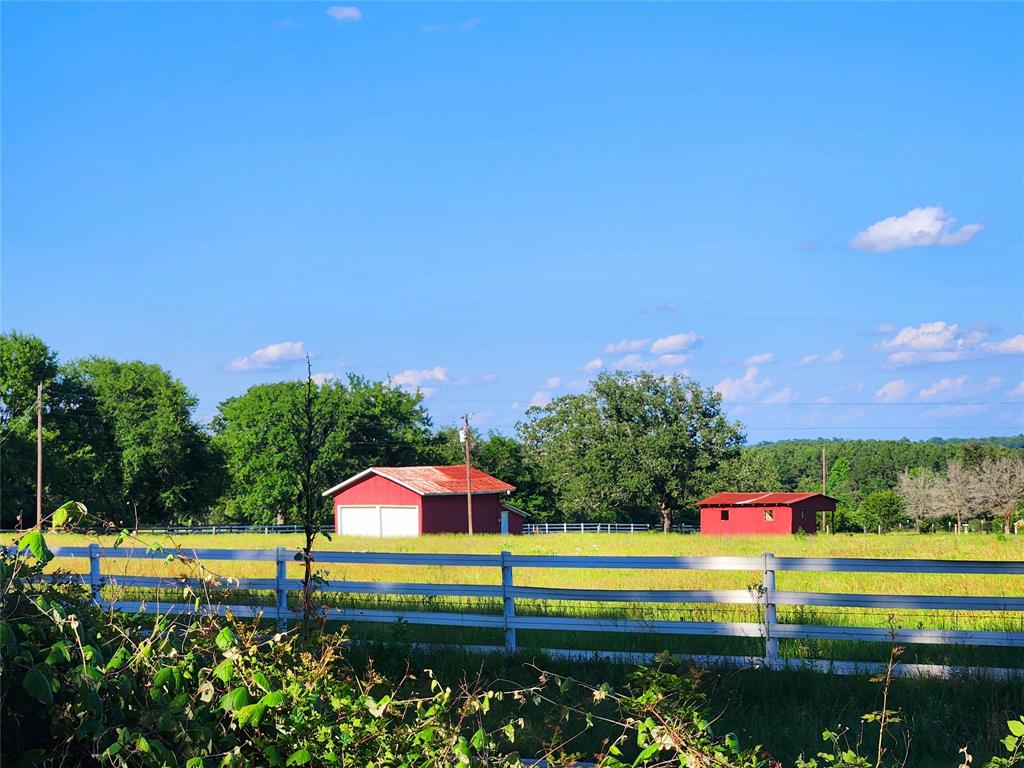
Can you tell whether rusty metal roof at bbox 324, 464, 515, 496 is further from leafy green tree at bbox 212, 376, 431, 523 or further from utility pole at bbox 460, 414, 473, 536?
leafy green tree at bbox 212, 376, 431, 523

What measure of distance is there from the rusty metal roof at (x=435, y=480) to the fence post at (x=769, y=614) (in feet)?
152

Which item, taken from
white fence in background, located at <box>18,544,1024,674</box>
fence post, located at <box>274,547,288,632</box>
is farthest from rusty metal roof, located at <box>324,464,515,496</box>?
white fence in background, located at <box>18,544,1024,674</box>

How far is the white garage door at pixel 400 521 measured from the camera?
5522 centimetres

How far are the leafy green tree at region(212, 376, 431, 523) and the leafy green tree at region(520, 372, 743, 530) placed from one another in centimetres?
1216

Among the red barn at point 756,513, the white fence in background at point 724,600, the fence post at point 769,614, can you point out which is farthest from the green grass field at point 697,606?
the red barn at point 756,513

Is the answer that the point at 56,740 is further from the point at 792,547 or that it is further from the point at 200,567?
the point at 792,547

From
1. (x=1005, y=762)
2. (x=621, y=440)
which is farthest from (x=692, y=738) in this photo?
(x=621, y=440)

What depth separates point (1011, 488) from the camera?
2916 inches

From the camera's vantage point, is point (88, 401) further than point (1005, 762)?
Yes

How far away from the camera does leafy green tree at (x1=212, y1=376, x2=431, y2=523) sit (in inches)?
2837

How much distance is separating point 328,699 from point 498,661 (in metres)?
4.96

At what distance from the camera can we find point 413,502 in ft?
181

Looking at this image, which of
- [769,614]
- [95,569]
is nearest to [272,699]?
[769,614]

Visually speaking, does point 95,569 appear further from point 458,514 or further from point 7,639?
point 458,514
